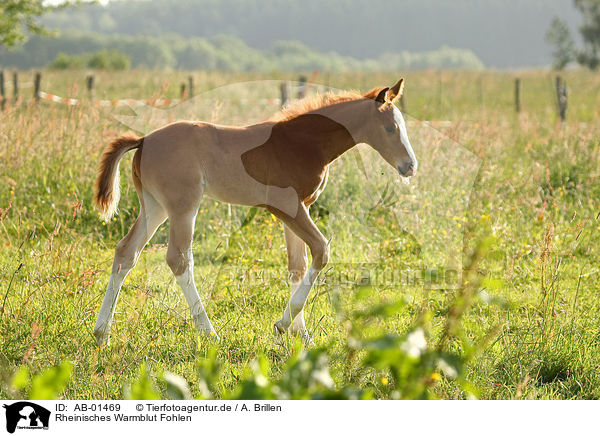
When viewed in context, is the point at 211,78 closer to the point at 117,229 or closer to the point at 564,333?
the point at 117,229

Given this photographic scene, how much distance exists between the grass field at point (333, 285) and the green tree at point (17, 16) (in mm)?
14893

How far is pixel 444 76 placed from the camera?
35.9 m

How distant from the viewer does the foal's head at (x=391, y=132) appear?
13.1 ft

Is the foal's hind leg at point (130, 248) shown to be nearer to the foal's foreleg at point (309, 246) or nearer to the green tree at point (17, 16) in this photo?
the foal's foreleg at point (309, 246)

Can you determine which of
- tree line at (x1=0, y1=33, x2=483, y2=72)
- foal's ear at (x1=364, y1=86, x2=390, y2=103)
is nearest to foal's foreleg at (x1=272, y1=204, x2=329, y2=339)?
foal's ear at (x1=364, y1=86, x2=390, y2=103)

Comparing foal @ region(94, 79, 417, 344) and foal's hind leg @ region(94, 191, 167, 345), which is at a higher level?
foal @ region(94, 79, 417, 344)

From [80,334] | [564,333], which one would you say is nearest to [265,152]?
[80,334]

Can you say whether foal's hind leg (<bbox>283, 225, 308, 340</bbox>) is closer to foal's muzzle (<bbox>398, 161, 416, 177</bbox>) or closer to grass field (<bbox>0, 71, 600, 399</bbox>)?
grass field (<bbox>0, 71, 600, 399</bbox>)

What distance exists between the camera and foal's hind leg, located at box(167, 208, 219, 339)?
4.01 m

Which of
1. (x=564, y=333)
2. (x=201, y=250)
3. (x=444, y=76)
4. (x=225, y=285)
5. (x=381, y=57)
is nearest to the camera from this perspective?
(x=564, y=333)

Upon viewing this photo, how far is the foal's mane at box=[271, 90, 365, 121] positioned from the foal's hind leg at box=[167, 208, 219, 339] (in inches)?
34.5
